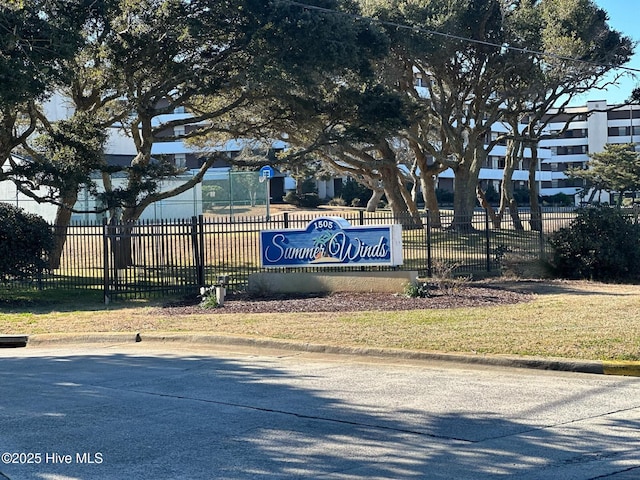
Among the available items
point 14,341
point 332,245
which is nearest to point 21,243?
point 14,341

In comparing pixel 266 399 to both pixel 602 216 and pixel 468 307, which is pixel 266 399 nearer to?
pixel 468 307

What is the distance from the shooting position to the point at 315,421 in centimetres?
820

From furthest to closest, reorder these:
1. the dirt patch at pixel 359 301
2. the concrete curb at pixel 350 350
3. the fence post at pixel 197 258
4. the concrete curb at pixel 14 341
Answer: the fence post at pixel 197 258 → the dirt patch at pixel 359 301 → the concrete curb at pixel 14 341 → the concrete curb at pixel 350 350

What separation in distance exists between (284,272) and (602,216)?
363 inches

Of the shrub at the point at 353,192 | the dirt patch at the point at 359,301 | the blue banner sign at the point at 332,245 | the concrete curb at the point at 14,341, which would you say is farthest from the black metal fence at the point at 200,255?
the shrub at the point at 353,192

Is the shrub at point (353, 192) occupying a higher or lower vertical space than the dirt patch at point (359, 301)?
higher

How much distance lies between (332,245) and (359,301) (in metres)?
2.62

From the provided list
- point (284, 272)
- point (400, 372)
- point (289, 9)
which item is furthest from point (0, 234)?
point (400, 372)

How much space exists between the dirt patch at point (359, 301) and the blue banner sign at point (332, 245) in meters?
1.07

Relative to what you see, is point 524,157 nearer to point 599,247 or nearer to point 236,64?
point 599,247

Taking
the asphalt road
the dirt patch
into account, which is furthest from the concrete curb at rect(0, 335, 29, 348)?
the asphalt road

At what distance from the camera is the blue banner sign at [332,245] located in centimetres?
2039

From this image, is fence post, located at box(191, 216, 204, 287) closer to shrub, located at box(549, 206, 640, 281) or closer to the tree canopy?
the tree canopy

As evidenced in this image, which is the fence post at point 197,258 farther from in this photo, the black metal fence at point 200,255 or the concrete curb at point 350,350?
the concrete curb at point 350,350
